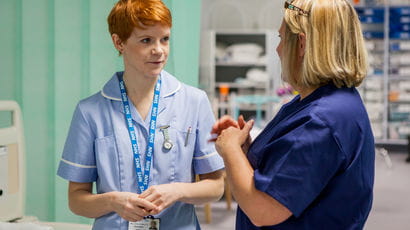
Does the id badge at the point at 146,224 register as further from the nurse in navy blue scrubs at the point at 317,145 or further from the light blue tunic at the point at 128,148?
the nurse in navy blue scrubs at the point at 317,145

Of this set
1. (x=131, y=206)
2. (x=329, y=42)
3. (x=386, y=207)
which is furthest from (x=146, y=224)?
(x=386, y=207)

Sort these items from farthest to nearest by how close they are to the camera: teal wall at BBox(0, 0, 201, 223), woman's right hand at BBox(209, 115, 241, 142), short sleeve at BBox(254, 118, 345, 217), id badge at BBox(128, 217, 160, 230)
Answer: teal wall at BBox(0, 0, 201, 223) < id badge at BBox(128, 217, 160, 230) < woman's right hand at BBox(209, 115, 241, 142) < short sleeve at BBox(254, 118, 345, 217)

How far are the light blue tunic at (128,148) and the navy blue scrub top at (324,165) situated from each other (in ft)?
1.32

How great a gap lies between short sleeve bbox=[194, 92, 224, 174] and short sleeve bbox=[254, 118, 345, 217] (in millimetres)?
450

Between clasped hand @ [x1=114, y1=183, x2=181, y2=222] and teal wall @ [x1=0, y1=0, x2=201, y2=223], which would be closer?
clasped hand @ [x1=114, y1=183, x2=181, y2=222]

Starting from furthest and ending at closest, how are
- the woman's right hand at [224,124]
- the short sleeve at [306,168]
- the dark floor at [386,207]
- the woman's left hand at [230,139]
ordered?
the dark floor at [386,207], the woman's right hand at [224,124], the woman's left hand at [230,139], the short sleeve at [306,168]

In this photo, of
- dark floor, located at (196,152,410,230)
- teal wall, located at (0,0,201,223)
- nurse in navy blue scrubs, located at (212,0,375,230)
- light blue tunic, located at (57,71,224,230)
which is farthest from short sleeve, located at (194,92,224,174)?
dark floor, located at (196,152,410,230)

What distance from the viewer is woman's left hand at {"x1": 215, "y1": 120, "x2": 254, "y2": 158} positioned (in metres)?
1.33

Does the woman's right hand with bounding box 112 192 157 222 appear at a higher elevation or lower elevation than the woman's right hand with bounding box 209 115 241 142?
lower

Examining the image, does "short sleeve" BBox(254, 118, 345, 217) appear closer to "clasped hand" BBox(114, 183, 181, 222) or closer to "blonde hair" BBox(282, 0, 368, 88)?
"blonde hair" BBox(282, 0, 368, 88)

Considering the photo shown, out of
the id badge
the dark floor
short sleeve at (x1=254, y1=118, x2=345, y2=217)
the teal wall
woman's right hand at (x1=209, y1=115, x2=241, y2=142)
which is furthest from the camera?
the dark floor

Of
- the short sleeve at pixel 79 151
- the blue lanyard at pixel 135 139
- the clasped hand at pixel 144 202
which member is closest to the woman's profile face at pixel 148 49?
the blue lanyard at pixel 135 139

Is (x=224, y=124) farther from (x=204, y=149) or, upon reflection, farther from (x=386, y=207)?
(x=386, y=207)

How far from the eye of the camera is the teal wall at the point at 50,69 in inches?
102
